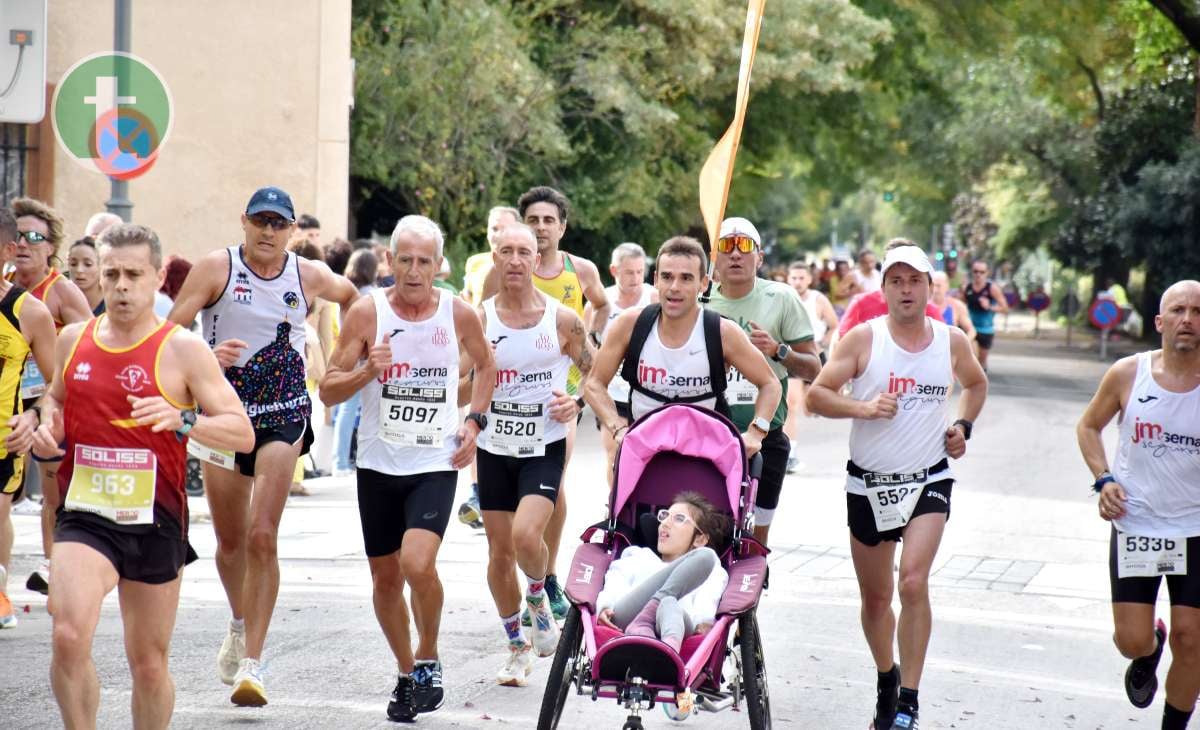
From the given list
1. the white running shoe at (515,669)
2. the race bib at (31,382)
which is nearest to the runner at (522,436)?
the white running shoe at (515,669)

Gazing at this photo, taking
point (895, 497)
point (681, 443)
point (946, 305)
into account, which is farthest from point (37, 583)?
point (946, 305)

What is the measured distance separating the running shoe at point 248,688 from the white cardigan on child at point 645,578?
5.27ft

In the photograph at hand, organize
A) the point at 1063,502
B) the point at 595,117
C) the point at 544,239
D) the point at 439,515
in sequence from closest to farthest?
the point at 439,515, the point at 544,239, the point at 1063,502, the point at 595,117

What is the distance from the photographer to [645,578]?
243 inches

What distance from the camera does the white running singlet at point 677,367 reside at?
7336 millimetres

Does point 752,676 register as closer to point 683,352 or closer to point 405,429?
point 683,352

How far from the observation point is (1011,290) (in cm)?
7900

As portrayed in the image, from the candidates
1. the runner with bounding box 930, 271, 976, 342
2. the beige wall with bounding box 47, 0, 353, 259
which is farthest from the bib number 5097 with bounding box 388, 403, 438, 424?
the beige wall with bounding box 47, 0, 353, 259

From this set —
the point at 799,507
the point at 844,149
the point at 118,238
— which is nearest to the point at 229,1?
the point at 799,507

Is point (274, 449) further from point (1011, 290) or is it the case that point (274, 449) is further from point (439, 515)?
point (1011, 290)

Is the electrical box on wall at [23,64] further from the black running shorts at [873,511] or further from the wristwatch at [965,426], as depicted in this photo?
the wristwatch at [965,426]

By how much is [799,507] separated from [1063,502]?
8.76 feet

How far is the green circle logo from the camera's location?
10.5 metres

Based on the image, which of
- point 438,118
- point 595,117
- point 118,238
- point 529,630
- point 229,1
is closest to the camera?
point 118,238
